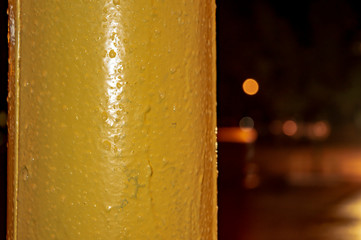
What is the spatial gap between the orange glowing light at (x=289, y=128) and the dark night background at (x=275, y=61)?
520cm

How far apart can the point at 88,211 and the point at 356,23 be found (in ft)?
73.9

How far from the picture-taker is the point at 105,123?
4.68 feet

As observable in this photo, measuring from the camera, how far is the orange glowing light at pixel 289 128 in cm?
3575

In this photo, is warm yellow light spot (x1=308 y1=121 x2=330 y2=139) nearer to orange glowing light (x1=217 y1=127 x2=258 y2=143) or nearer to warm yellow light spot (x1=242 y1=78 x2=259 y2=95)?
warm yellow light spot (x1=242 y1=78 x2=259 y2=95)

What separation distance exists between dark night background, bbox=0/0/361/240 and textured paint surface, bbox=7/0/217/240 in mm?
9785

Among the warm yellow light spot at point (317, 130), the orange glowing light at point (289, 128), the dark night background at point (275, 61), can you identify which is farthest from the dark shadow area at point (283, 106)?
the orange glowing light at point (289, 128)

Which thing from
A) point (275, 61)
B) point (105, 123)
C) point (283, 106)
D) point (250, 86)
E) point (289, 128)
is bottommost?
point (289, 128)

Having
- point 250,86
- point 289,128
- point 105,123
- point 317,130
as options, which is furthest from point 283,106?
point 105,123

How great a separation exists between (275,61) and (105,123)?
21.1 m

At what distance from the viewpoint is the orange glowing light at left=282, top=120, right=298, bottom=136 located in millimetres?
35750

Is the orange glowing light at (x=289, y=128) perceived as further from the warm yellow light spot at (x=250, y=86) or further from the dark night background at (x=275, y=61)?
the warm yellow light spot at (x=250, y=86)

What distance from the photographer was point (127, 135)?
143cm

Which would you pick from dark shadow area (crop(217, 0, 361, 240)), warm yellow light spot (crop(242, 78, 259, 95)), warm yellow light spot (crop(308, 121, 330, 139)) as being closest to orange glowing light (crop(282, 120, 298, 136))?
warm yellow light spot (crop(308, 121, 330, 139))

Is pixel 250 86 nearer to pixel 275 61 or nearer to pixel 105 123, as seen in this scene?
pixel 275 61
